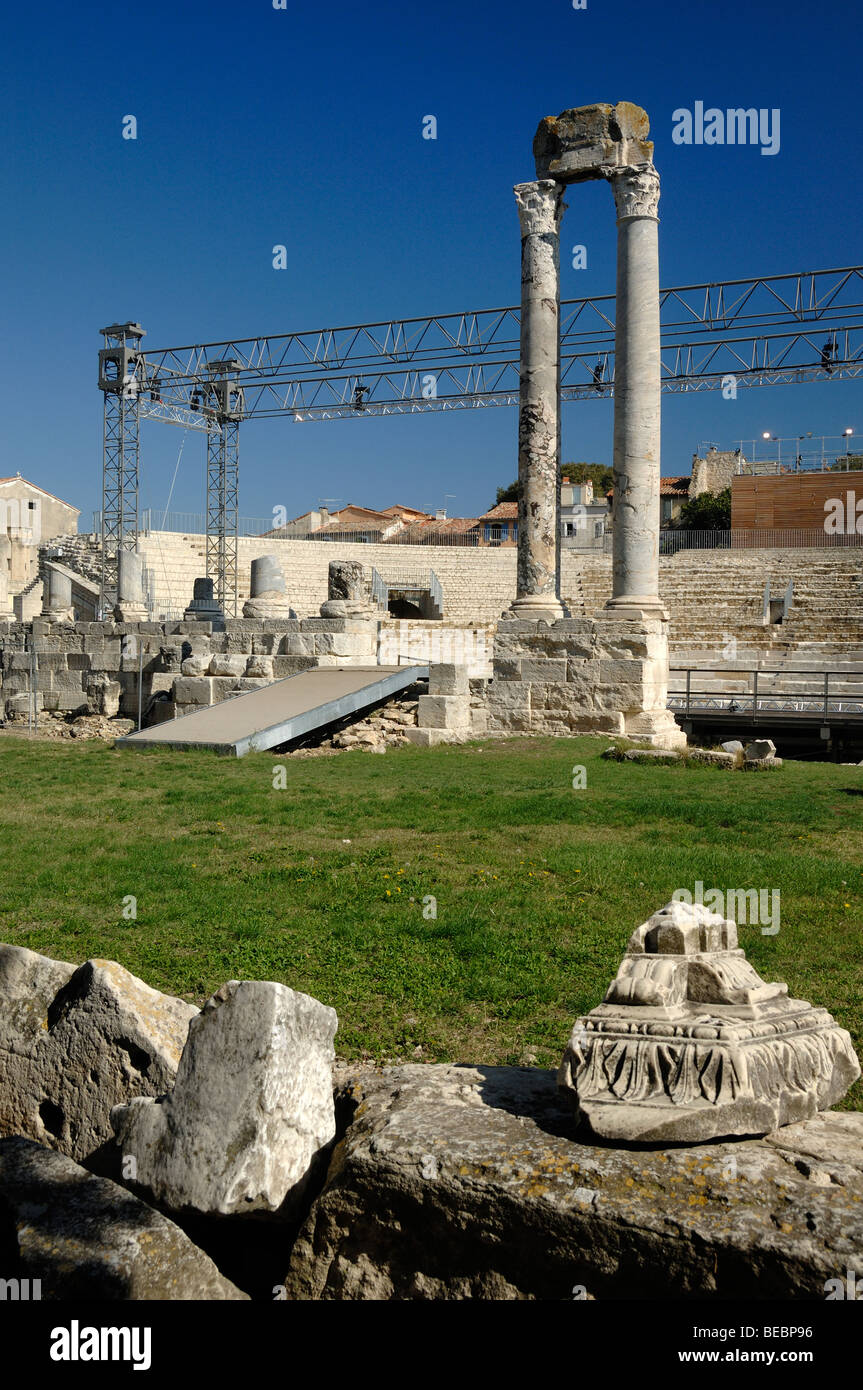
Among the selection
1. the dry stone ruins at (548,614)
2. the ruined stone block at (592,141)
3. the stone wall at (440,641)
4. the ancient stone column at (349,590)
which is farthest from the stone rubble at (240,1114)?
the stone wall at (440,641)

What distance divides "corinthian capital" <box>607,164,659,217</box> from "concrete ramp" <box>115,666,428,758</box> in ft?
24.1

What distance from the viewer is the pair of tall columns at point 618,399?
15406 mm

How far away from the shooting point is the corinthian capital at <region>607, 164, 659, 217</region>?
1539 cm

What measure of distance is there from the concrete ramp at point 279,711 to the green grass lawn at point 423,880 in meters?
1.29

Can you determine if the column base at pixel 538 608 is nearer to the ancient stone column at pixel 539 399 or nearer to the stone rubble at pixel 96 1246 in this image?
the ancient stone column at pixel 539 399

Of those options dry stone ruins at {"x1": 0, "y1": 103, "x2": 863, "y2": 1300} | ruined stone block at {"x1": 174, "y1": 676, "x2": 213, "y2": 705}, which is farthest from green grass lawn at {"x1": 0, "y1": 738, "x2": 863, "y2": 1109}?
ruined stone block at {"x1": 174, "y1": 676, "x2": 213, "y2": 705}

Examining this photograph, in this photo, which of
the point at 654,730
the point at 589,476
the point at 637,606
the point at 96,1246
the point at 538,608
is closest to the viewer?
the point at 96,1246

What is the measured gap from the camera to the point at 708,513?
177ft

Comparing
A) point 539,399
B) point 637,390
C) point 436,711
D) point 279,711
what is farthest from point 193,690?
point 637,390

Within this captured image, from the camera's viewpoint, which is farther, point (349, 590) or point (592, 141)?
point (349, 590)

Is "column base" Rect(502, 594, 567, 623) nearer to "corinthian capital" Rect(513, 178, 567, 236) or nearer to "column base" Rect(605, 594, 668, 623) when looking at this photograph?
"column base" Rect(605, 594, 668, 623)

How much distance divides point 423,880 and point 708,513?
5027cm

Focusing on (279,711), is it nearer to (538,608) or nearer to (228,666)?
(228,666)

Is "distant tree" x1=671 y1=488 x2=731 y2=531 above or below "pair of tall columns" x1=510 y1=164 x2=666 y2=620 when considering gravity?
above
